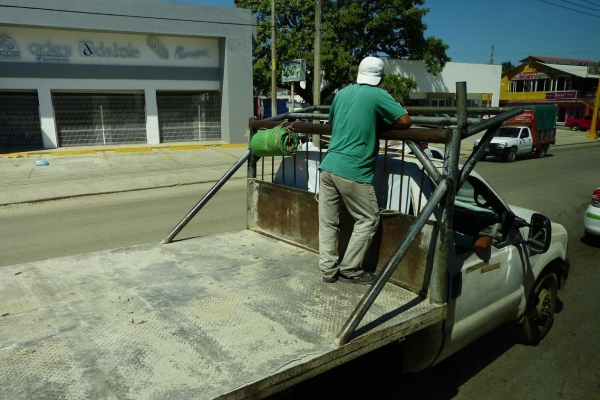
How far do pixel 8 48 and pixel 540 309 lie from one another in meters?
19.6

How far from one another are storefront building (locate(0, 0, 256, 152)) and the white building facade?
1093 cm

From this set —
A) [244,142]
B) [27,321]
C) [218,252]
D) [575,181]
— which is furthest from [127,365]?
[244,142]

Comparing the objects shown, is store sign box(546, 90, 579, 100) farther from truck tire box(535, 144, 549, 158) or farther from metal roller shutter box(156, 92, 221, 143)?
metal roller shutter box(156, 92, 221, 143)

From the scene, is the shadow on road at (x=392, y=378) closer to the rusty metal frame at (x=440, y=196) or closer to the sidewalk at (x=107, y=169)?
the rusty metal frame at (x=440, y=196)

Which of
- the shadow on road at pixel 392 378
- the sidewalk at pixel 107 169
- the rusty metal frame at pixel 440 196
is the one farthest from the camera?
the sidewalk at pixel 107 169

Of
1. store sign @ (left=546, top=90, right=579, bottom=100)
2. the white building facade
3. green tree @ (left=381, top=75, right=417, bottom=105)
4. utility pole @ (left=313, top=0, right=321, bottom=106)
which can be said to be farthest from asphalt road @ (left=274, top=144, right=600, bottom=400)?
store sign @ (left=546, top=90, right=579, bottom=100)

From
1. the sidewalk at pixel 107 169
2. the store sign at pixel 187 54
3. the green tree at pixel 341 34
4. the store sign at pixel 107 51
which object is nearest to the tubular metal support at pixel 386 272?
the sidewalk at pixel 107 169

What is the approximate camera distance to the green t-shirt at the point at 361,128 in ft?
9.89

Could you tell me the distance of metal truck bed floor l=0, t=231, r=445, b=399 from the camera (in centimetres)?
202

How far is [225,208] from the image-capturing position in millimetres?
9852

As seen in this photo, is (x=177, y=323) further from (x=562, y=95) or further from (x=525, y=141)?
(x=562, y=95)

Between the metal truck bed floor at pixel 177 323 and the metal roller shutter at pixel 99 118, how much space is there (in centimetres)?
1821

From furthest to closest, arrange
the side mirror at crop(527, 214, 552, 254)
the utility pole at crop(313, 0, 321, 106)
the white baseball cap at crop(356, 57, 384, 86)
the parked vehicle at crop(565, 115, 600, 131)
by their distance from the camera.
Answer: the parked vehicle at crop(565, 115, 600, 131) < the utility pole at crop(313, 0, 321, 106) < the side mirror at crop(527, 214, 552, 254) < the white baseball cap at crop(356, 57, 384, 86)

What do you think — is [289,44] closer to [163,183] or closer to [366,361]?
[163,183]
